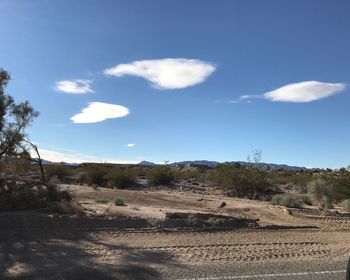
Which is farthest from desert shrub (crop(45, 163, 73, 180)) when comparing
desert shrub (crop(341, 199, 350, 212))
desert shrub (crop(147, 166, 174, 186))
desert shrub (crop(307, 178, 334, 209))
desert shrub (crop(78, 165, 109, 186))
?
desert shrub (crop(341, 199, 350, 212))

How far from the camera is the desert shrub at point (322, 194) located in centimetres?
3025

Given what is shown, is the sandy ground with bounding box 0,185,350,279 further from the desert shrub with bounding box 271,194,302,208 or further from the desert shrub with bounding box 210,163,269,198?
the desert shrub with bounding box 210,163,269,198

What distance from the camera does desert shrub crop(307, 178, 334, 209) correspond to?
99.2 feet

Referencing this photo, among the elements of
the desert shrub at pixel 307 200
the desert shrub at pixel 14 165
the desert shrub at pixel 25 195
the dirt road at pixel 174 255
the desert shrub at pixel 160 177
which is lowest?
the dirt road at pixel 174 255

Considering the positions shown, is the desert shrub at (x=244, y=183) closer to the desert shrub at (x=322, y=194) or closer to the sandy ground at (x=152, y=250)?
the desert shrub at (x=322, y=194)

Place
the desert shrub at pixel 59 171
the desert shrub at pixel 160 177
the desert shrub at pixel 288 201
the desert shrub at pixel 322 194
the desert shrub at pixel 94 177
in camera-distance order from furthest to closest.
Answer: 1. the desert shrub at pixel 59 171
2. the desert shrub at pixel 160 177
3. the desert shrub at pixel 94 177
4. the desert shrub at pixel 322 194
5. the desert shrub at pixel 288 201

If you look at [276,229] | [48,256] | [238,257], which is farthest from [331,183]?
[48,256]

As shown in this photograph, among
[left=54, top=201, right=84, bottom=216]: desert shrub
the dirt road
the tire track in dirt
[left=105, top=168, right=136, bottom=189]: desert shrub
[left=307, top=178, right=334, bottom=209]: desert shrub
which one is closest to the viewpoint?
the dirt road

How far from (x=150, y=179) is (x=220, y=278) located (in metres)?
34.2

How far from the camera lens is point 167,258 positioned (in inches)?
491

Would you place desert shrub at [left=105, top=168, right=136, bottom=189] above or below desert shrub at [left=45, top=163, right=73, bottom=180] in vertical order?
below

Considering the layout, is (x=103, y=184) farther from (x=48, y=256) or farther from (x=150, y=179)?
(x=48, y=256)

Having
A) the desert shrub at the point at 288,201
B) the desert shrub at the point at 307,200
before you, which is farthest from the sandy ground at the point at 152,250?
the desert shrub at the point at 307,200

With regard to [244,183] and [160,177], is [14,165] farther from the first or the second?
[160,177]
